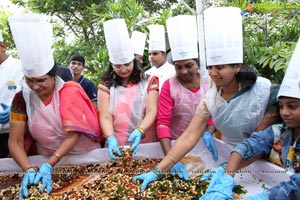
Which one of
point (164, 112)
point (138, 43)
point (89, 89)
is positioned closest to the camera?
point (164, 112)

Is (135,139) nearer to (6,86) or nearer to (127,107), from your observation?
(127,107)

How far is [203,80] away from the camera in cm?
229

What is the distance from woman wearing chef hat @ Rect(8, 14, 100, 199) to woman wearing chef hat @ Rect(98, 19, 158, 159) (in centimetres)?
19

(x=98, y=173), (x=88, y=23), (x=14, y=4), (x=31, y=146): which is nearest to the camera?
(x=98, y=173)

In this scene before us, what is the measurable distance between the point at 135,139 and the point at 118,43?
74 cm

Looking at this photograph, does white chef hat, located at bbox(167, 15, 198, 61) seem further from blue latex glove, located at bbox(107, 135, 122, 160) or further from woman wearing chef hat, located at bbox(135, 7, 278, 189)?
blue latex glove, located at bbox(107, 135, 122, 160)

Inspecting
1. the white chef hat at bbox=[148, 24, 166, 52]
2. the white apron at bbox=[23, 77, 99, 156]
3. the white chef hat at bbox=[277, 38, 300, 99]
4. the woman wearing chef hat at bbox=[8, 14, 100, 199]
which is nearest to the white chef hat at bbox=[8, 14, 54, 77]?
the woman wearing chef hat at bbox=[8, 14, 100, 199]

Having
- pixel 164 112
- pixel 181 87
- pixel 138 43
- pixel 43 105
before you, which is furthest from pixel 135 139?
pixel 138 43

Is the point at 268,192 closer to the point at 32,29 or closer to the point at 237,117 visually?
the point at 237,117

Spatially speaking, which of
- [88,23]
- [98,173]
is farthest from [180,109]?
[88,23]

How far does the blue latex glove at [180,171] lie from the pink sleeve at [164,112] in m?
0.33

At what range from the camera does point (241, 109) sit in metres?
1.80

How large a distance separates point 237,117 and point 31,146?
1.35m

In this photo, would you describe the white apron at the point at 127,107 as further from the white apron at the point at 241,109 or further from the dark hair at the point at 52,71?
the white apron at the point at 241,109
